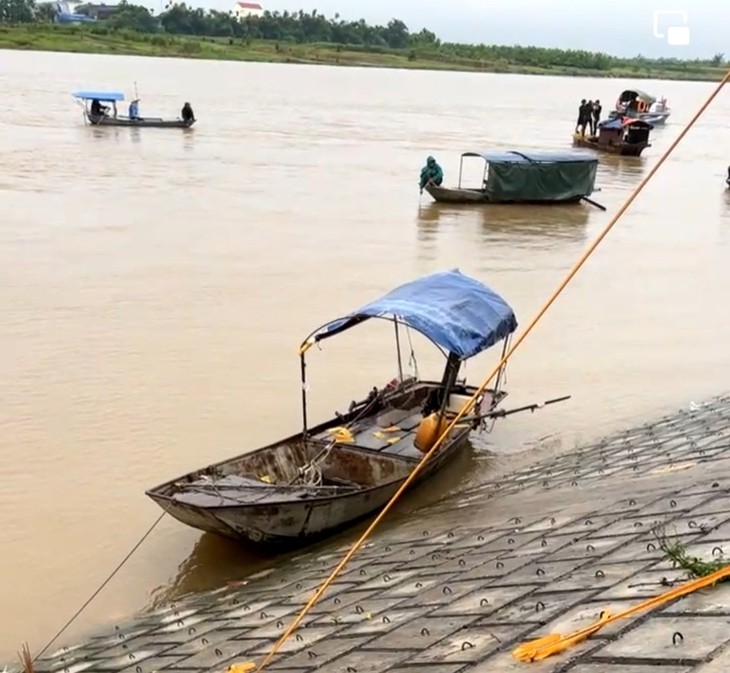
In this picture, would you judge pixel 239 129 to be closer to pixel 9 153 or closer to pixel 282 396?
pixel 9 153

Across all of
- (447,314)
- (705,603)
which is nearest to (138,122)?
(447,314)

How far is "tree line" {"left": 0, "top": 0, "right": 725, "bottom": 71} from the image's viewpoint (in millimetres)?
106375

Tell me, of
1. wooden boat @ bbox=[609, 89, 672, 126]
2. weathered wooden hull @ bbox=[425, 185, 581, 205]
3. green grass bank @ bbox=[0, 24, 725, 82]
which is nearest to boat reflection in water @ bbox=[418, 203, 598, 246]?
weathered wooden hull @ bbox=[425, 185, 581, 205]

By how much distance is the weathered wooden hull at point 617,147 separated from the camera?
134 ft

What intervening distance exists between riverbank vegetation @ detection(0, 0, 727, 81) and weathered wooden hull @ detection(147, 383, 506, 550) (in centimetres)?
8595

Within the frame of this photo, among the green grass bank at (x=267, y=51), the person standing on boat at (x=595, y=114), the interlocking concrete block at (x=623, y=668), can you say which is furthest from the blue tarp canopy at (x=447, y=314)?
the green grass bank at (x=267, y=51)

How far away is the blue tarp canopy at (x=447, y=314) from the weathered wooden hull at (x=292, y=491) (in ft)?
3.92

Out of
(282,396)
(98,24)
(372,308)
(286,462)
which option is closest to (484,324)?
(372,308)

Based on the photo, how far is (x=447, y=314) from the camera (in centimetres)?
988

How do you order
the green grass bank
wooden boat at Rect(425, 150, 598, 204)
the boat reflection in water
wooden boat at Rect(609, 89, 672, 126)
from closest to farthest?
1. the boat reflection in water
2. wooden boat at Rect(425, 150, 598, 204)
3. wooden boat at Rect(609, 89, 672, 126)
4. the green grass bank

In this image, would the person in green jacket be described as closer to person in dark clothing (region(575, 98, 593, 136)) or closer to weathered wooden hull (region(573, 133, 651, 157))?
weathered wooden hull (region(573, 133, 651, 157))

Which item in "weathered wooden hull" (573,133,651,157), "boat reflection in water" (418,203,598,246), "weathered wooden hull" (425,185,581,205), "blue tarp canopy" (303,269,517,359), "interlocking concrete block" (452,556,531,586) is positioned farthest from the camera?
"weathered wooden hull" (573,133,651,157)

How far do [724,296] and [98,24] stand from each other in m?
96.4

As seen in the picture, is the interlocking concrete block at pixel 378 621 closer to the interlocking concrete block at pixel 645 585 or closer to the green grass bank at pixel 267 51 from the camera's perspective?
the interlocking concrete block at pixel 645 585
